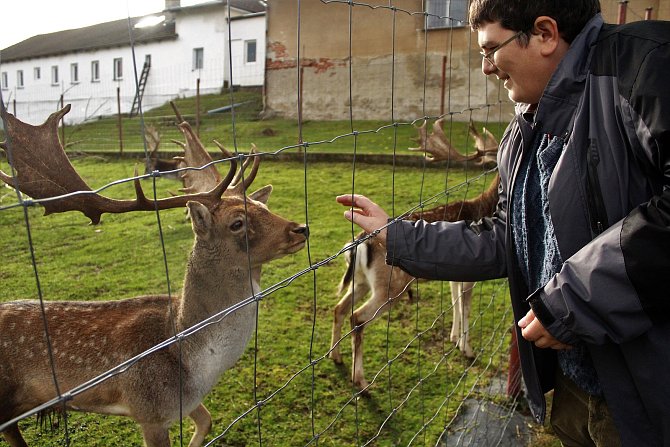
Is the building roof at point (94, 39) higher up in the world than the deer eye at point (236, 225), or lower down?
higher up

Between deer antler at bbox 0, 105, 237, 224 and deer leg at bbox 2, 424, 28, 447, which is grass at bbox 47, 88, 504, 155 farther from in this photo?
deer antler at bbox 0, 105, 237, 224

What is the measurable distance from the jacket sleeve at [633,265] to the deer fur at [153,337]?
1302 mm

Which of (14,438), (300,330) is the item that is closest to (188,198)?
(14,438)

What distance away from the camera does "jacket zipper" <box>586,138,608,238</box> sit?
150 centimetres

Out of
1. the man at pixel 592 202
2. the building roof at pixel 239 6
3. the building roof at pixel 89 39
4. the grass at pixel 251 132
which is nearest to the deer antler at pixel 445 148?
the building roof at pixel 239 6

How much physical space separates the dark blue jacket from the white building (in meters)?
21.2

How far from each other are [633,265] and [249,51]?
77.5 ft

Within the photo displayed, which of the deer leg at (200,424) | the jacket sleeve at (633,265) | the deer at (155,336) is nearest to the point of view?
the jacket sleeve at (633,265)

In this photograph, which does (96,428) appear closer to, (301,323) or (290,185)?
(301,323)

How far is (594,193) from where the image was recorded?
59.9 inches

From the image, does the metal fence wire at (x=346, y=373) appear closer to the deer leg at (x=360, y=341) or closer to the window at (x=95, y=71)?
the deer leg at (x=360, y=341)

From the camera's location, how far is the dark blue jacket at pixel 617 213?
4.50 ft

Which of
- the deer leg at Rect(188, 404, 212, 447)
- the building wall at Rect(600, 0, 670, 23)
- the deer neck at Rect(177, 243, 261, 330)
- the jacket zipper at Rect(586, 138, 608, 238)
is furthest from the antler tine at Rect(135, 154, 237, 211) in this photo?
the building wall at Rect(600, 0, 670, 23)

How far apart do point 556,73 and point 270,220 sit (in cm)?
156
